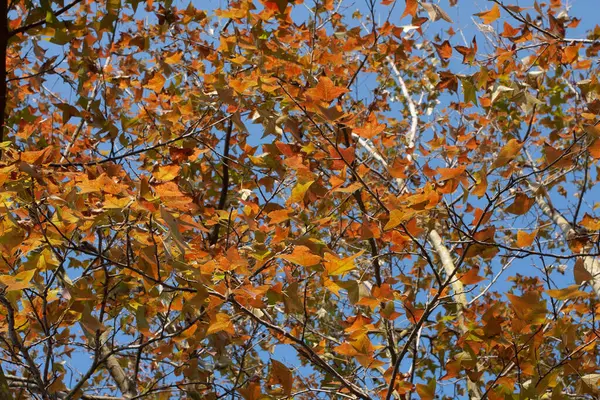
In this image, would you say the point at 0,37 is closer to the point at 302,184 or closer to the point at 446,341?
the point at 302,184

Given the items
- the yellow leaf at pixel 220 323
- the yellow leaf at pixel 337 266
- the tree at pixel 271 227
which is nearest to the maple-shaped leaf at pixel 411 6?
the tree at pixel 271 227

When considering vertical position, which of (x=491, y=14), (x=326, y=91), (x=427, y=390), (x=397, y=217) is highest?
(x=491, y=14)

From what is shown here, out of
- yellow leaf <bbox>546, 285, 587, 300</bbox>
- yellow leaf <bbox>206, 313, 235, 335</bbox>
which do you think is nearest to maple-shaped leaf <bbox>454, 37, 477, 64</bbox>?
yellow leaf <bbox>546, 285, 587, 300</bbox>

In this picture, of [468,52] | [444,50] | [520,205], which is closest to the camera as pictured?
[520,205]

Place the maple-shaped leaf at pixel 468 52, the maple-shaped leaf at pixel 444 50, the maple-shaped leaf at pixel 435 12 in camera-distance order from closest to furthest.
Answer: the maple-shaped leaf at pixel 435 12 < the maple-shaped leaf at pixel 468 52 < the maple-shaped leaf at pixel 444 50

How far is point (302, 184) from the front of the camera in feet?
6.01

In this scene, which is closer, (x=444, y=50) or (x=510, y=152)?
(x=510, y=152)

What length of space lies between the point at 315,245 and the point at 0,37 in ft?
6.26

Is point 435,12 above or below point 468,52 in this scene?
below

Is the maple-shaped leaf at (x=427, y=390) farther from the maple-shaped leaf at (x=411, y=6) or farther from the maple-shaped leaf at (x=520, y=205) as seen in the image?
the maple-shaped leaf at (x=411, y=6)

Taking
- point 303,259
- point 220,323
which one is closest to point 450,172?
point 303,259

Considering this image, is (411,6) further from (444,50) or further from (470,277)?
(470,277)

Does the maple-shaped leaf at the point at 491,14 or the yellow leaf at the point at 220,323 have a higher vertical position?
the maple-shaped leaf at the point at 491,14

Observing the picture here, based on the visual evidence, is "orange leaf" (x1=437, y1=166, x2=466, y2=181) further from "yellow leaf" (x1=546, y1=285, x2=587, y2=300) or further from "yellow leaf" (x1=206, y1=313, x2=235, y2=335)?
"yellow leaf" (x1=206, y1=313, x2=235, y2=335)
